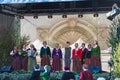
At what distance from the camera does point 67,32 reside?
1182 inches

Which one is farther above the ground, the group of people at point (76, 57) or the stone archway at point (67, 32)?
the stone archway at point (67, 32)

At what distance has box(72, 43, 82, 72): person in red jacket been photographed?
80.0 feet

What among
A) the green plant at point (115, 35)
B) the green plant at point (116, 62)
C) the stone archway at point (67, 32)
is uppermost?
the stone archway at point (67, 32)

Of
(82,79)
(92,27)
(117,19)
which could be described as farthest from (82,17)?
(82,79)

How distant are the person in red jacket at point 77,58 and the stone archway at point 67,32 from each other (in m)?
5.05

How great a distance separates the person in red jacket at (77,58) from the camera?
24391 mm

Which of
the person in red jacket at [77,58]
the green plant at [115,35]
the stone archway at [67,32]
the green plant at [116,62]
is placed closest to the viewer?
the green plant at [116,62]

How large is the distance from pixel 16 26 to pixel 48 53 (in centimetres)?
478

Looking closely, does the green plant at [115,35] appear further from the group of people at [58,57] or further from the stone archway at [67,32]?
the stone archway at [67,32]

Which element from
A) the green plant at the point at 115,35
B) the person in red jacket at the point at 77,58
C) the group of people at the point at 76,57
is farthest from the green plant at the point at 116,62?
the person in red jacket at the point at 77,58

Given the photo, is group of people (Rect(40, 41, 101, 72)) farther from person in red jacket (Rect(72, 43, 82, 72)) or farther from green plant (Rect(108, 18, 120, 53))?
green plant (Rect(108, 18, 120, 53))

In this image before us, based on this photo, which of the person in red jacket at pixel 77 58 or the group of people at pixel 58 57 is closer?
the group of people at pixel 58 57

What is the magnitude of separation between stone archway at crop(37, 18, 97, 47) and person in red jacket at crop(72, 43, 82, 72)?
5.05 meters

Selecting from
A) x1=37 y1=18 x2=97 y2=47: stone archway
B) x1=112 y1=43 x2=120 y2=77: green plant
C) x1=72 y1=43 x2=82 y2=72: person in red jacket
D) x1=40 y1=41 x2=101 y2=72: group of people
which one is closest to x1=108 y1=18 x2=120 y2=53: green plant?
x1=40 y1=41 x2=101 y2=72: group of people
